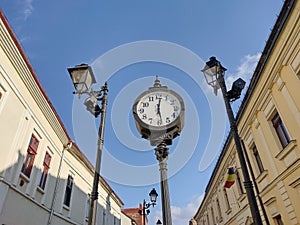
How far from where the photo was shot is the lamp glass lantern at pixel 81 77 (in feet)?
16.2

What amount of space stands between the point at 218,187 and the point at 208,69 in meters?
15.6

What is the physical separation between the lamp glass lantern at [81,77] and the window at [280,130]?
7.37 m

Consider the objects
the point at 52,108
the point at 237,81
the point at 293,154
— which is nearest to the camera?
the point at 237,81

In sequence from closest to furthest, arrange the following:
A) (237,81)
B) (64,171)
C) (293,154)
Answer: (237,81) → (293,154) → (64,171)

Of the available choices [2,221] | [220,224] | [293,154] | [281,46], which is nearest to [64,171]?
[2,221]

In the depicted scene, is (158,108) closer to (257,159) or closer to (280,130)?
(280,130)

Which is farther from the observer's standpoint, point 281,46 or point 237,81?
point 281,46

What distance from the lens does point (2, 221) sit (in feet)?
22.3

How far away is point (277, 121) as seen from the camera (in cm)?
905

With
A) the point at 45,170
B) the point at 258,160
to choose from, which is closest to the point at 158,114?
the point at 45,170

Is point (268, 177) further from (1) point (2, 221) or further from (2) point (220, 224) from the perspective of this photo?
(2) point (220, 224)

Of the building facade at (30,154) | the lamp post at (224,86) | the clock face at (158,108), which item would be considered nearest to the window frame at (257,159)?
the lamp post at (224,86)

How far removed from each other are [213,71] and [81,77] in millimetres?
3107

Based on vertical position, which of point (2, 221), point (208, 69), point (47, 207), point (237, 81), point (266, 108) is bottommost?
point (2, 221)
